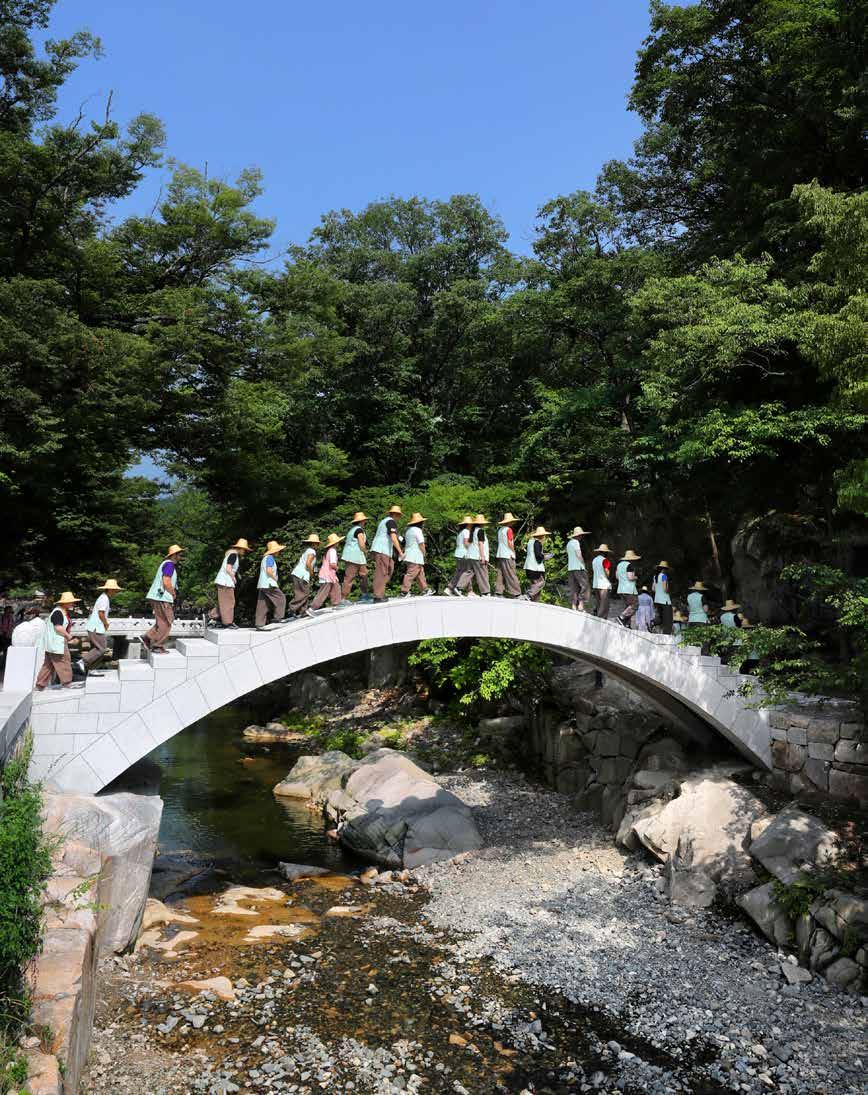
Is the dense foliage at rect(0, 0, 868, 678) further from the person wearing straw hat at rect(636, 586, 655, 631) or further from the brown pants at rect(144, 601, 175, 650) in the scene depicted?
the brown pants at rect(144, 601, 175, 650)

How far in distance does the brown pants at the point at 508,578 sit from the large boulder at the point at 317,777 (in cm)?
719

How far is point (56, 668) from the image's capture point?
492 inches

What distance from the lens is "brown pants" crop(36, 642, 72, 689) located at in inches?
491

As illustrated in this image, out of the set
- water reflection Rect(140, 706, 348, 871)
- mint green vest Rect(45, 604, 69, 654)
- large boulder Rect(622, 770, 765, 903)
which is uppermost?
mint green vest Rect(45, 604, 69, 654)

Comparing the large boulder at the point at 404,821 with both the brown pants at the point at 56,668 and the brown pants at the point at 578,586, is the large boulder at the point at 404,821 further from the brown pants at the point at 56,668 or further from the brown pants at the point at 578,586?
the brown pants at the point at 56,668

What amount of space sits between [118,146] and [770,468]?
1865cm

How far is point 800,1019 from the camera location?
9.90 meters

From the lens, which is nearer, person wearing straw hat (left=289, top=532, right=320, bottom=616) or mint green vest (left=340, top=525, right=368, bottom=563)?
person wearing straw hat (left=289, top=532, right=320, bottom=616)

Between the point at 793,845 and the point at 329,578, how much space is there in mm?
8787

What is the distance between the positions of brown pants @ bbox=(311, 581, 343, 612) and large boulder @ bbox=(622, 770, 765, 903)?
724cm

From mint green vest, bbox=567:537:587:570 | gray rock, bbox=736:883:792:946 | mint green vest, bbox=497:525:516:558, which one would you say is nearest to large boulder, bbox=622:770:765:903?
gray rock, bbox=736:883:792:946

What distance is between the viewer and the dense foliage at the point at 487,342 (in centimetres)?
1733

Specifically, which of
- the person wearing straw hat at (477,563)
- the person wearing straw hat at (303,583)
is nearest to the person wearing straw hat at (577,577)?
the person wearing straw hat at (477,563)

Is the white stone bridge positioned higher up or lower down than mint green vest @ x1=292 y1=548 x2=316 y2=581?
lower down
